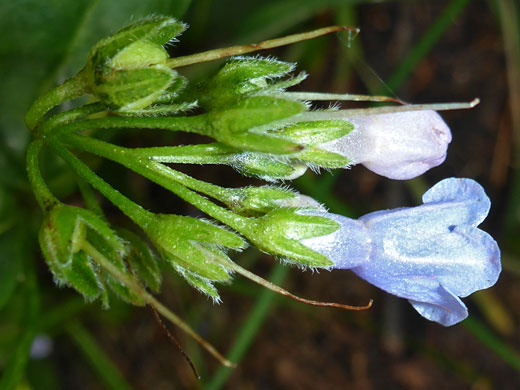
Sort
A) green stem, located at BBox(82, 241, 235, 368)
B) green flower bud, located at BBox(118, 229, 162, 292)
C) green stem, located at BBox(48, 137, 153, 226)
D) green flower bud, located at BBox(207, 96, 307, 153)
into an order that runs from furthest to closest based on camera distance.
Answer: green flower bud, located at BBox(118, 229, 162, 292), green stem, located at BBox(48, 137, 153, 226), green flower bud, located at BBox(207, 96, 307, 153), green stem, located at BBox(82, 241, 235, 368)

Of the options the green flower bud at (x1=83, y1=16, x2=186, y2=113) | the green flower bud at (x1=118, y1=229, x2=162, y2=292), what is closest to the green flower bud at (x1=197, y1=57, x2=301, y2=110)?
the green flower bud at (x1=83, y1=16, x2=186, y2=113)

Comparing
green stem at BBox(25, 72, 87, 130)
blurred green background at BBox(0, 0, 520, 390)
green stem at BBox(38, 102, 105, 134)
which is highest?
green stem at BBox(25, 72, 87, 130)

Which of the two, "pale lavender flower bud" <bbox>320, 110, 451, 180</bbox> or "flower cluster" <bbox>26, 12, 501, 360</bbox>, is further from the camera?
"pale lavender flower bud" <bbox>320, 110, 451, 180</bbox>

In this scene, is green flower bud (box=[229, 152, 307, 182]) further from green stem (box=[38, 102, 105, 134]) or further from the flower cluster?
green stem (box=[38, 102, 105, 134])

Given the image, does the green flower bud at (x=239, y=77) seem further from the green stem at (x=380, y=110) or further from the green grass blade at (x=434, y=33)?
the green grass blade at (x=434, y=33)

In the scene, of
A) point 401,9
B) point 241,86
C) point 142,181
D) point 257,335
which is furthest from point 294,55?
point 241,86

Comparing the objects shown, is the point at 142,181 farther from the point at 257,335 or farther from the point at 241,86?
the point at 241,86

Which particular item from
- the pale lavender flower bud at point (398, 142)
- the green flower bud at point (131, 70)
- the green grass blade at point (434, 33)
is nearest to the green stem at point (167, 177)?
Result: the green flower bud at point (131, 70)
